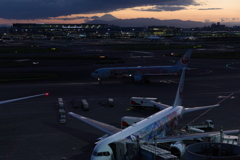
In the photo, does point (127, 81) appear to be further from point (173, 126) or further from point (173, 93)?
point (173, 126)

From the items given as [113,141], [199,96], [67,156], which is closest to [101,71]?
[199,96]

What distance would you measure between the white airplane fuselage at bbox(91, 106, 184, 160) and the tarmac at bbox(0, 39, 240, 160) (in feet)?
19.1

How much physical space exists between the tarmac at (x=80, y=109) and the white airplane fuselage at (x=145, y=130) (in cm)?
581

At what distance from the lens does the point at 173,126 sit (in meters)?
32.1

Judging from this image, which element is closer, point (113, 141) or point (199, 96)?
point (113, 141)

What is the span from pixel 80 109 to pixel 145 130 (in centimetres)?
2289

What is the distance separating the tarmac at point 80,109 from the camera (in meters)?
32.0

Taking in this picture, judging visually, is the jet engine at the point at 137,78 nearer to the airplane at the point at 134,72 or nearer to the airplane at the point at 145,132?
the airplane at the point at 134,72

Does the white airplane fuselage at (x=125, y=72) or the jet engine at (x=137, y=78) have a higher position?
the white airplane fuselage at (x=125, y=72)

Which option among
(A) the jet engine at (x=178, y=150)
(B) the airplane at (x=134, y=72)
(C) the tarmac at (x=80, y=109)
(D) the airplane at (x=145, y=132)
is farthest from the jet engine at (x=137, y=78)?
(A) the jet engine at (x=178, y=150)

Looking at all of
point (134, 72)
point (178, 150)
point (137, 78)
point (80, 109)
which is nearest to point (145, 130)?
point (178, 150)

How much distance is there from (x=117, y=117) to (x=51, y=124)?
29.6 ft

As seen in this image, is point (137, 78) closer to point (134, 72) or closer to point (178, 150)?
point (134, 72)

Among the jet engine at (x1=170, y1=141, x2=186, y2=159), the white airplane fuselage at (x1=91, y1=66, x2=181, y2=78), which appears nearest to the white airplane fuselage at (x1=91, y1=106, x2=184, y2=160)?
the jet engine at (x1=170, y1=141, x2=186, y2=159)
